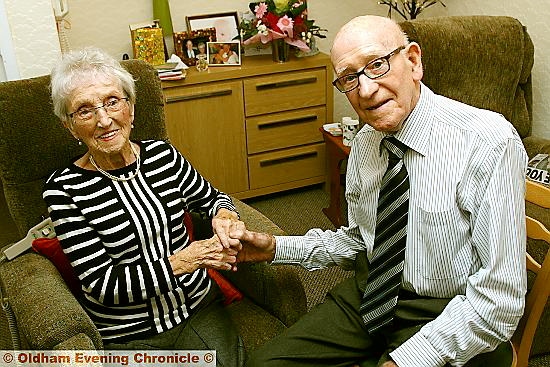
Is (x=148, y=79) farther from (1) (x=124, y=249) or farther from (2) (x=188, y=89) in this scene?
(2) (x=188, y=89)

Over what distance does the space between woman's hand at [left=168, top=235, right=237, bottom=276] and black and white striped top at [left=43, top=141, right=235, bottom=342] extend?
0.03 metres

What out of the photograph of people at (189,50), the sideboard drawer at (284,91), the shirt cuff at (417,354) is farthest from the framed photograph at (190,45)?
the shirt cuff at (417,354)

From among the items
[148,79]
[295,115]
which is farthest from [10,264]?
[295,115]

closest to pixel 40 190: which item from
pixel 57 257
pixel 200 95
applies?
pixel 57 257

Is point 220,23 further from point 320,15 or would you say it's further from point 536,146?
point 536,146

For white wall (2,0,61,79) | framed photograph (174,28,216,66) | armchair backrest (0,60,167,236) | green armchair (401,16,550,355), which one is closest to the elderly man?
→ armchair backrest (0,60,167,236)

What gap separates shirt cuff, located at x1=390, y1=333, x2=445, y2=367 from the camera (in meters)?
1.21

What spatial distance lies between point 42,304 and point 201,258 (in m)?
0.38

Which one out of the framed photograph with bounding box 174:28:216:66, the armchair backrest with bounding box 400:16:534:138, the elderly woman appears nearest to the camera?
the elderly woman

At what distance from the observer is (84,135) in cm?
148

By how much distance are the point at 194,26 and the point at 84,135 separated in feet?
6.14

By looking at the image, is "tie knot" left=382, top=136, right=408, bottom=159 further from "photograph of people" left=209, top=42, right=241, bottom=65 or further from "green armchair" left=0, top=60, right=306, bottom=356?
"photograph of people" left=209, top=42, right=241, bottom=65

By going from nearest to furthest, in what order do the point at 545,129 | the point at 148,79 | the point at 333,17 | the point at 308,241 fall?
the point at 308,241, the point at 148,79, the point at 545,129, the point at 333,17

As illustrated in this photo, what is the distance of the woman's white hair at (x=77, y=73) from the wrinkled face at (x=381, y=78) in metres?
0.61
